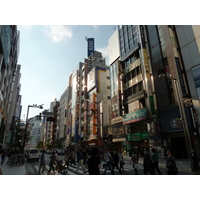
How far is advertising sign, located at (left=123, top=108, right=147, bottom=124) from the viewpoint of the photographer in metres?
24.6

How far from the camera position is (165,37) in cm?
2366

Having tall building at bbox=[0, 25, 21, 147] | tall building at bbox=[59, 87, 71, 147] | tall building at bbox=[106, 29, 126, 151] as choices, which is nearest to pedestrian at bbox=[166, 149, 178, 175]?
tall building at bbox=[0, 25, 21, 147]

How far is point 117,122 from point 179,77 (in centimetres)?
1611

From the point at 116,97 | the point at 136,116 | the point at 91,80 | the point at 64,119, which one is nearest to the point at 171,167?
the point at 136,116

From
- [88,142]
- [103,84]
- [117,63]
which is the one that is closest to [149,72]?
[117,63]

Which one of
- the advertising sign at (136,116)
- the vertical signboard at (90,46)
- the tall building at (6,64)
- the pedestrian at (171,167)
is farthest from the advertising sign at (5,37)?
the vertical signboard at (90,46)

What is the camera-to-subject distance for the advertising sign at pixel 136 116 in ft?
80.7

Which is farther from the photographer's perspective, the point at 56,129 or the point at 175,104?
the point at 56,129

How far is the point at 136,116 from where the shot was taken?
26.2 m

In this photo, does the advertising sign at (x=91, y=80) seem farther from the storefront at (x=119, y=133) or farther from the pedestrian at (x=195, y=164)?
the pedestrian at (x=195, y=164)

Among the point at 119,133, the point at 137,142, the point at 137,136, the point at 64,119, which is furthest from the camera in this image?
the point at 64,119

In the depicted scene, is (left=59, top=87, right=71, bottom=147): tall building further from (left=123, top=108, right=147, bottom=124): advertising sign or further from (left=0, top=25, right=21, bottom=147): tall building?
(left=123, top=108, right=147, bottom=124): advertising sign

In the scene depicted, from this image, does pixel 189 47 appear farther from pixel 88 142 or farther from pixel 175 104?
pixel 88 142

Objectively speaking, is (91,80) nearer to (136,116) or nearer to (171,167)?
(136,116)
